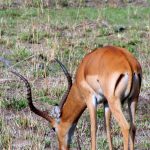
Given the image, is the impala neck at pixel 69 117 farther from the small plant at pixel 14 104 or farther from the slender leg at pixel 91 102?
the small plant at pixel 14 104

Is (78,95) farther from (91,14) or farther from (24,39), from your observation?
(91,14)

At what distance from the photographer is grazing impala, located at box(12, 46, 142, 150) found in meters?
6.64

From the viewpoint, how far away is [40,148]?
24.3ft

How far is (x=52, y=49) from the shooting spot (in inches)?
477

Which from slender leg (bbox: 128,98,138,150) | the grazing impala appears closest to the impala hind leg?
the grazing impala

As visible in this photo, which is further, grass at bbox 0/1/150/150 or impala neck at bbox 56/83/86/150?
grass at bbox 0/1/150/150

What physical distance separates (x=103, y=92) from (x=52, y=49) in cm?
535

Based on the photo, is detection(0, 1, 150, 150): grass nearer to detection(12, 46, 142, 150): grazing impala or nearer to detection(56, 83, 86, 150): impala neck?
detection(56, 83, 86, 150): impala neck

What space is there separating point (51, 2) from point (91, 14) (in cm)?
167

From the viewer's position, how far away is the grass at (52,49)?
8.13 metres

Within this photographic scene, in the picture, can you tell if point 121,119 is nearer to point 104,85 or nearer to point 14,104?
point 104,85

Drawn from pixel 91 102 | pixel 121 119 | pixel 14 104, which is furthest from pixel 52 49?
pixel 121 119

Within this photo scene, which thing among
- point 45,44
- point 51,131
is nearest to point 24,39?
point 45,44

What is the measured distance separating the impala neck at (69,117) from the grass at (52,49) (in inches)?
11.2
